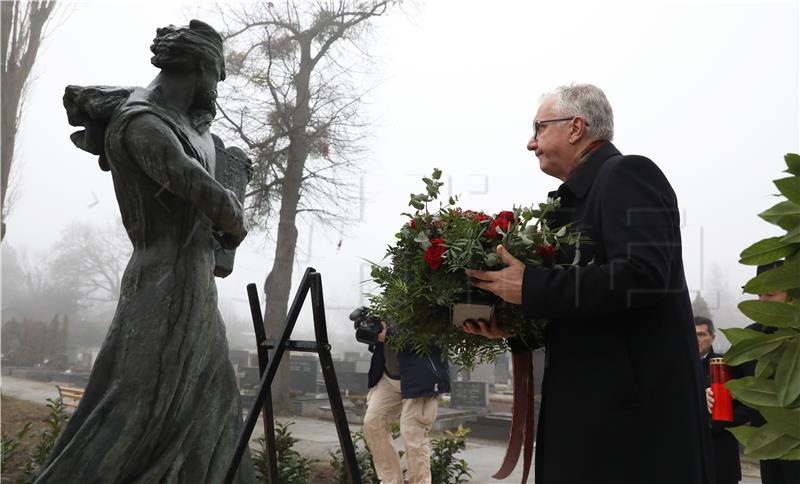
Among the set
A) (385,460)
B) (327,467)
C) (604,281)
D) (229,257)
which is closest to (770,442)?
(604,281)

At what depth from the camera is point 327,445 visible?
1012 cm

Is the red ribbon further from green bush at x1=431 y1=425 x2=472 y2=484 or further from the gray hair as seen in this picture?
green bush at x1=431 y1=425 x2=472 y2=484

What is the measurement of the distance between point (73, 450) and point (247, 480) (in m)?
0.84

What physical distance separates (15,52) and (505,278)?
541 inches

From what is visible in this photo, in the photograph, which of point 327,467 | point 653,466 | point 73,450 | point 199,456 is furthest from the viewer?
point 327,467

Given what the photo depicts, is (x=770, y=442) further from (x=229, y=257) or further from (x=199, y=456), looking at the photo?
(x=229, y=257)

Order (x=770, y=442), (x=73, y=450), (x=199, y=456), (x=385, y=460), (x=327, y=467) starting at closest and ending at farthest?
1. (x=770, y=442)
2. (x=73, y=450)
3. (x=199, y=456)
4. (x=385, y=460)
5. (x=327, y=467)

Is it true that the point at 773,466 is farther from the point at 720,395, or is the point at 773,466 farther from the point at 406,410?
the point at 406,410

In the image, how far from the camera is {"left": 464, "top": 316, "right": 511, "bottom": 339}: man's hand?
2.05 m

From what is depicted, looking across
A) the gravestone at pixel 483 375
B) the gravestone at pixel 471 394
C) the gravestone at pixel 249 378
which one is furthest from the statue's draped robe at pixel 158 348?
the gravestone at pixel 483 375

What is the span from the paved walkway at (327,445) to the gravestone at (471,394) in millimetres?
2147

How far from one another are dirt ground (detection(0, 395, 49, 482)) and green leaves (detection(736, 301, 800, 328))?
753 centimetres

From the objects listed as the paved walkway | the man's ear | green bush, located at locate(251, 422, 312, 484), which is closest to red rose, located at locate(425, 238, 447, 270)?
the man's ear

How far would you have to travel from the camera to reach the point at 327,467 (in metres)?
8.29
